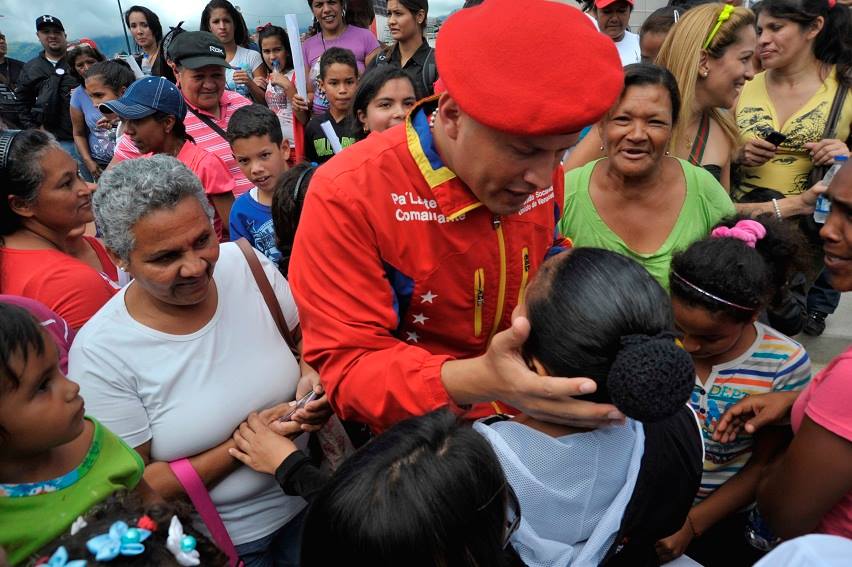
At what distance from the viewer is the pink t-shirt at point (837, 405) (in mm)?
1372

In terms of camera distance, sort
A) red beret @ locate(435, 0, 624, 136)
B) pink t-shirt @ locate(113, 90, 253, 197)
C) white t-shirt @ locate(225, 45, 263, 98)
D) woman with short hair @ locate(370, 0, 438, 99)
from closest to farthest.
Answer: red beret @ locate(435, 0, 624, 136) < pink t-shirt @ locate(113, 90, 253, 197) < woman with short hair @ locate(370, 0, 438, 99) < white t-shirt @ locate(225, 45, 263, 98)

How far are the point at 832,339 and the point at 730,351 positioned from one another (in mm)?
3427

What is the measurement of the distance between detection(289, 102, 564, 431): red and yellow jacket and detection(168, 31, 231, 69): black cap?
3.17 meters

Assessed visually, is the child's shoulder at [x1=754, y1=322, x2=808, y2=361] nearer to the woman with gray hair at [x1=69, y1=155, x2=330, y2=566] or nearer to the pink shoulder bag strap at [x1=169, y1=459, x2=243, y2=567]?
the woman with gray hair at [x1=69, y1=155, x2=330, y2=566]

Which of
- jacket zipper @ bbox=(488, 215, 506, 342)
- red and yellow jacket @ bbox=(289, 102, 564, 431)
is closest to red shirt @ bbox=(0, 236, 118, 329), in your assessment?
red and yellow jacket @ bbox=(289, 102, 564, 431)

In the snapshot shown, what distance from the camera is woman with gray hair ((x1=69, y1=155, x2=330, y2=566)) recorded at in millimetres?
1789

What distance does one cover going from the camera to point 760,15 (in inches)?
150

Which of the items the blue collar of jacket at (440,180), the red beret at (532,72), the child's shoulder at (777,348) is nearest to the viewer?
the red beret at (532,72)

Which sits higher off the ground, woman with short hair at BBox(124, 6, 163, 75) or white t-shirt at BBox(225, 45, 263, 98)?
woman with short hair at BBox(124, 6, 163, 75)

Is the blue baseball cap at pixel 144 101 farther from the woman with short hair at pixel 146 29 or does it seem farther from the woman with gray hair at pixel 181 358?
the woman with short hair at pixel 146 29

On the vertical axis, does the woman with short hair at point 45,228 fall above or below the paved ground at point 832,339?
above

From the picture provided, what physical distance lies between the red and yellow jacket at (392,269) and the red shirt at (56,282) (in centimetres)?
100

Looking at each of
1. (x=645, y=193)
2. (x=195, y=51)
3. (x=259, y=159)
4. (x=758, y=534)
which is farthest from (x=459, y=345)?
(x=195, y=51)

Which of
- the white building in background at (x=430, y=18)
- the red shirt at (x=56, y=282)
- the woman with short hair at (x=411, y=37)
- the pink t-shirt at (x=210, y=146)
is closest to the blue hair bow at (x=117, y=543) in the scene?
the red shirt at (x=56, y=282)
